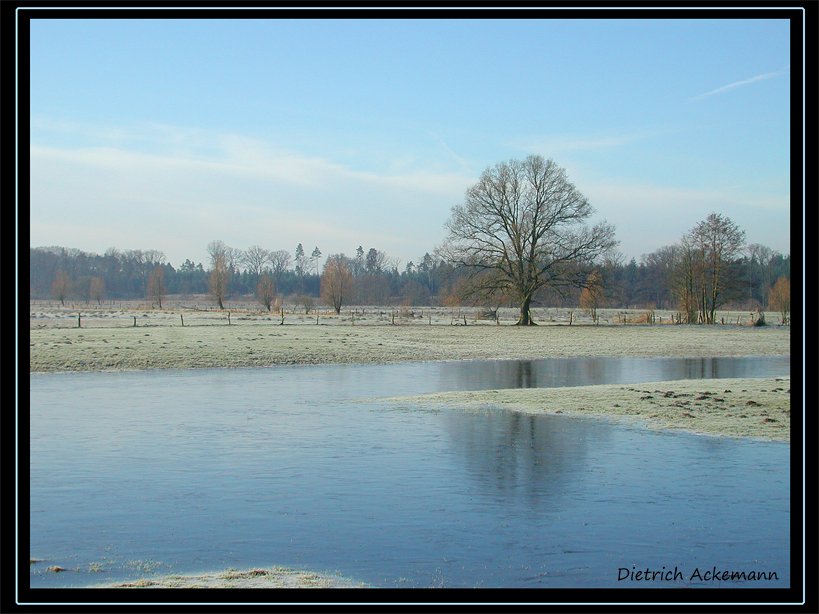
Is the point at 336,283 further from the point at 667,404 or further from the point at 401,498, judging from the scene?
the point at 401,498

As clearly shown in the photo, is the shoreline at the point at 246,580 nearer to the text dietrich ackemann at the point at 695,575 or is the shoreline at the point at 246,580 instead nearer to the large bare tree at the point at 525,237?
the text dietrich ackemann at the point at 695,575

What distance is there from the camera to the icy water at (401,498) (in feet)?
21.7

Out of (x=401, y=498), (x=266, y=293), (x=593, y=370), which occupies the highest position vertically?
(x=266, y=293)

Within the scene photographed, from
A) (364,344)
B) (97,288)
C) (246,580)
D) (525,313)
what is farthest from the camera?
(97,288)

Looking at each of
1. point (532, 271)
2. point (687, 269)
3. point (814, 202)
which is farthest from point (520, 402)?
point (687, 269)

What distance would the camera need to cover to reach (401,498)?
8.77 meters

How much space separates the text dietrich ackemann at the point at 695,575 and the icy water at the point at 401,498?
4cm

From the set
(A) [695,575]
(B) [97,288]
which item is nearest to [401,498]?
(A) [695,575]

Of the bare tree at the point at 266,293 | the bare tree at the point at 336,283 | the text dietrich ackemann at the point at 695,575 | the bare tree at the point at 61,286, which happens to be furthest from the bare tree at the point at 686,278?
the bare tree at the point at 61,286

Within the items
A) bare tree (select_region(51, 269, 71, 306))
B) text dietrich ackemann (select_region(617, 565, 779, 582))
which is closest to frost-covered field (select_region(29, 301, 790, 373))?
text dietrich ackemann (select_region(617, 565, 779, 582))

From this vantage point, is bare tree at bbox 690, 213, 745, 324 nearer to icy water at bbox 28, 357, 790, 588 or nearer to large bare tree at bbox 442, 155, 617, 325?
large bare tree at bbox 442, 155, 617, 325

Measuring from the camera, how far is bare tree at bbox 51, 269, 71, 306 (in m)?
92.2

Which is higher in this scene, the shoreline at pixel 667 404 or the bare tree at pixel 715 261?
the bare tree at pixel 715 261

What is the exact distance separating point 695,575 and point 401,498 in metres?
3.62
